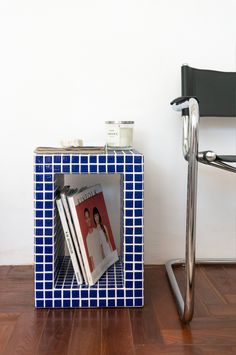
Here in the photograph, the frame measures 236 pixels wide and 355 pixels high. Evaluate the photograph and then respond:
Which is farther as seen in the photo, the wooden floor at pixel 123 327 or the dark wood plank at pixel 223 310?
the dark wood plank at pixel 223 310

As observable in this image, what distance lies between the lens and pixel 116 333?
2.81 ft

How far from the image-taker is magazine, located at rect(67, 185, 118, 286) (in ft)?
3.33

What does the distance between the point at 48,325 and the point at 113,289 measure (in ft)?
0.66

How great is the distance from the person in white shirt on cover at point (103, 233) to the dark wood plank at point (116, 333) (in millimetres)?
233

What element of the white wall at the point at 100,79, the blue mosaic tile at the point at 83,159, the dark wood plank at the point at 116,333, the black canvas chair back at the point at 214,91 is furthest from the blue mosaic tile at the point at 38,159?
the black canvas chair back at the point at 214,91

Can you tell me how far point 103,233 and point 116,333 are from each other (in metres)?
0.39

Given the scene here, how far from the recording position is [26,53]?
1.26 meters

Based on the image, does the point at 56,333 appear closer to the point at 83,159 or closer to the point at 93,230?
the point at 93,230

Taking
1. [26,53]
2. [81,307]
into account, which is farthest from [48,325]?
[26,53]

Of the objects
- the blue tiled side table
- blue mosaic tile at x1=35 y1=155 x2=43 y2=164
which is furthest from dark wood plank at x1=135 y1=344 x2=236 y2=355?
blue mosaic tile at x1=35 y1=155 x2=43 y2=164

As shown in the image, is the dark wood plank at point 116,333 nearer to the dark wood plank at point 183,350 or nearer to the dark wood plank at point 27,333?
the dark wood plank at point 183,350

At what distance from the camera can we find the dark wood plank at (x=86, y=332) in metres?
0.79

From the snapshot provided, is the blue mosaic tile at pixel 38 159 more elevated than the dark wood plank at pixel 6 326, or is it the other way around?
the blue mosaic tile at pixel 38 159

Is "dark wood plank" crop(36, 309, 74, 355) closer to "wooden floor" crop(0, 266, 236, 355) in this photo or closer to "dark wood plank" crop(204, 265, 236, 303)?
"wooden floor" crop(0, 266, 236, 355)
